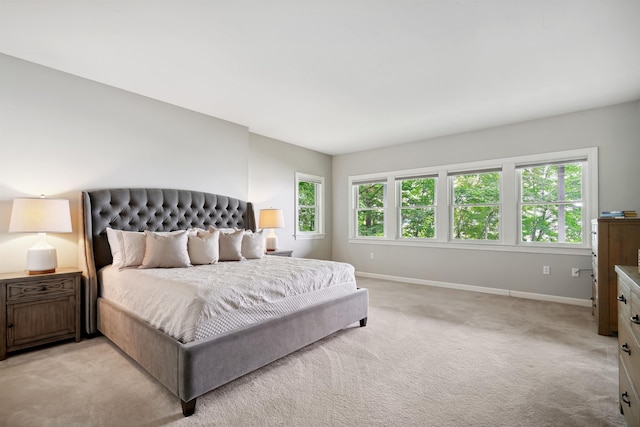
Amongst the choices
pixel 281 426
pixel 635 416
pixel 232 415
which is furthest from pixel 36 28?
pixel 635 416

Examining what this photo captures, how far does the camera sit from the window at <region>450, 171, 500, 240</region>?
476cm

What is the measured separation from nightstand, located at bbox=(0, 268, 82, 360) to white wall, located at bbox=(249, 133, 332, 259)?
8.88ft

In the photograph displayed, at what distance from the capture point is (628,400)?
4.99 feet

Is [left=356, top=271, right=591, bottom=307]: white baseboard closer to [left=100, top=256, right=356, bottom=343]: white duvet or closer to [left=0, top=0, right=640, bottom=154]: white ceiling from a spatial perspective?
[left=0, top=0, right=640, bottom=154]: white ceiling

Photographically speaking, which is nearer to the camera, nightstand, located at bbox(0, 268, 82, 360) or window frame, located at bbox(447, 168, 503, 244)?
nightstand, located at bbox(0, 268, 82, 360)

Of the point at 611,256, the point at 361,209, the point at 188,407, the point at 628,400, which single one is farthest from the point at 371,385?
the point at 361,209

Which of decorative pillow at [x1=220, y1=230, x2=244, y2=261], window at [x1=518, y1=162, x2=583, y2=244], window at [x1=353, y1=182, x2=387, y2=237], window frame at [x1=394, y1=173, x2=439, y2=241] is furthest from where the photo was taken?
window at [x1=353, y1=182, x2=387, y2=237]

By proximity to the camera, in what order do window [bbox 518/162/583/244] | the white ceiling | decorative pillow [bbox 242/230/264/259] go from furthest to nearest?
1. window [bbox 518/162/583/244]
2. decorative pillow [bbox 242/230/264/259]
3. the white ceiling

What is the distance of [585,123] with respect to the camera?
3.98 meters

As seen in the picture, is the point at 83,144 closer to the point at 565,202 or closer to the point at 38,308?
the point at 38,308

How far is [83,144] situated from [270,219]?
2379 mm

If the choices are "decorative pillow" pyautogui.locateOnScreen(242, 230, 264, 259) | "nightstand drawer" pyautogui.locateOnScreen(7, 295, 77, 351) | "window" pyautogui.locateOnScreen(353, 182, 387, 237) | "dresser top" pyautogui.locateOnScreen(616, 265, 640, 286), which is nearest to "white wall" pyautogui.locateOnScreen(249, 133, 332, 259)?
"window" pyautogui.locateOnScreen(353, 182, 387, 237)

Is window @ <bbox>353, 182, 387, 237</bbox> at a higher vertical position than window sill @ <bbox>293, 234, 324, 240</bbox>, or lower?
higher

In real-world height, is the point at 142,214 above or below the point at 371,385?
above
